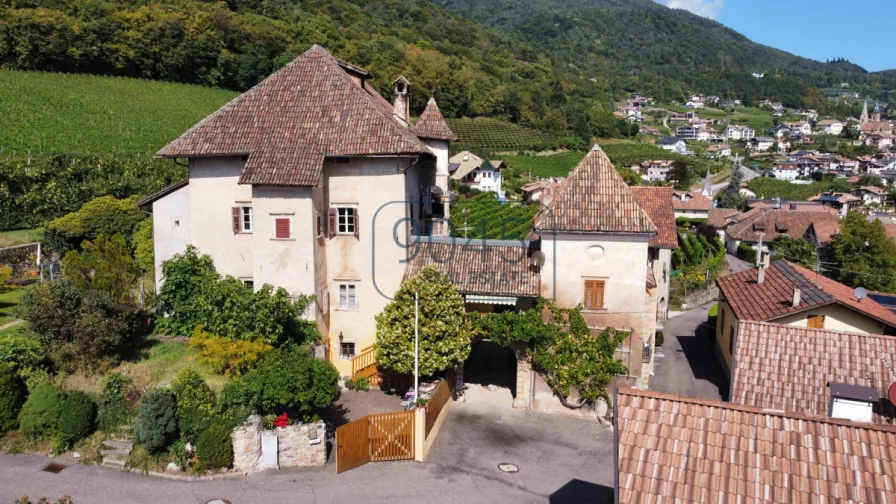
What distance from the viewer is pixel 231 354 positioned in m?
19.3

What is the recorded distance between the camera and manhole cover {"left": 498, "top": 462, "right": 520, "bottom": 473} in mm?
18375

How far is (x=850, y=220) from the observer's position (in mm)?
56156

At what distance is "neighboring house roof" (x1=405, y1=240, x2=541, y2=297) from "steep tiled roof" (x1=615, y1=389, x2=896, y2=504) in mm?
11454

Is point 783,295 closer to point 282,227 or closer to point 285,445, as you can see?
point 282,227

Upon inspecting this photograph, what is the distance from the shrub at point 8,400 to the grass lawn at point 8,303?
200 inches

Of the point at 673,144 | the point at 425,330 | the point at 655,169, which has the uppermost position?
the point at 673,144

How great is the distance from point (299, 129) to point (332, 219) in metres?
3.52

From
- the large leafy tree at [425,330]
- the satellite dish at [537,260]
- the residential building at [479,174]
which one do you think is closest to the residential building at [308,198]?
the large leafy tree at [425,330]

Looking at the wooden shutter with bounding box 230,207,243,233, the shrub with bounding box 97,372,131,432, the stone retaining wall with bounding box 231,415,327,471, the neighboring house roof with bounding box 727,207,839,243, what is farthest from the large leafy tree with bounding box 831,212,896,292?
the shrub with bounding box 97,372,131,432

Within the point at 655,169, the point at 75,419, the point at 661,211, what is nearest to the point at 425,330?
the point at 75,419

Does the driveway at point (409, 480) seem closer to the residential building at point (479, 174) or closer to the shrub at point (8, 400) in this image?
the shrub at point (8, 400)

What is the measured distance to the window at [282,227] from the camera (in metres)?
22.3

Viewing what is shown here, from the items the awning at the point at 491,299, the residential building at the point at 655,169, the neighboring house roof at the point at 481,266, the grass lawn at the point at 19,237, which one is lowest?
the awning at the point at 491,299

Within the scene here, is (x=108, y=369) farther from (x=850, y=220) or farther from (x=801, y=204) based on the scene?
(x=801, y=204)
